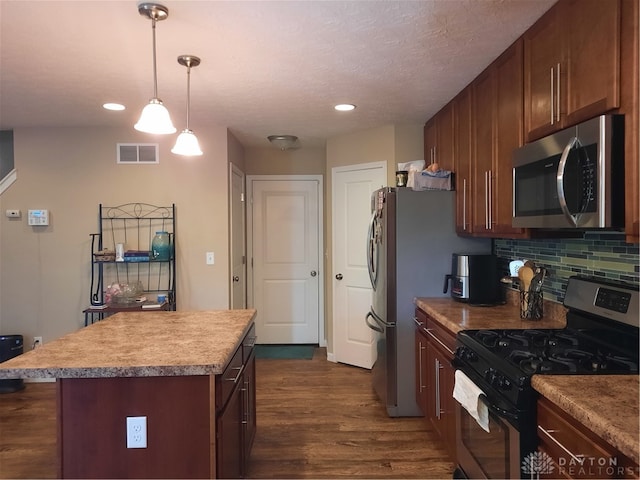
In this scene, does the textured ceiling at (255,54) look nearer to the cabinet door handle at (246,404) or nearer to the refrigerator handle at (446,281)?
the refrigerator handle at (446,281)

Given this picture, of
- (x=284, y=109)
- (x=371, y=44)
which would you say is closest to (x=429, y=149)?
(x=284, y=109)

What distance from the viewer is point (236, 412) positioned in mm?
2023

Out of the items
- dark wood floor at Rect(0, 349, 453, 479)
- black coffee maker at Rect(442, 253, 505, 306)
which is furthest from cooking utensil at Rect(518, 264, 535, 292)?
dark wood floor at Rect(0, 349, 453, 479)

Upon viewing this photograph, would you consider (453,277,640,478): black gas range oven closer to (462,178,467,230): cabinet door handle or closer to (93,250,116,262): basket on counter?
(462,178,467,230): cabinet door handle

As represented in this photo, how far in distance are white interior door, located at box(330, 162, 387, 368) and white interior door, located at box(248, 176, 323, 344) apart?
67 cm

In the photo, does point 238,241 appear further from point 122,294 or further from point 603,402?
point 603,402

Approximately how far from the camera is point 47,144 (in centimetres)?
384

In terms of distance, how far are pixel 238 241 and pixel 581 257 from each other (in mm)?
3269

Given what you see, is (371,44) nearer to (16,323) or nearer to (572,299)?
(572,299)

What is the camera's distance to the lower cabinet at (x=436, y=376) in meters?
2.38

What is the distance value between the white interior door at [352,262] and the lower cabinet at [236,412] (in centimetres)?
180

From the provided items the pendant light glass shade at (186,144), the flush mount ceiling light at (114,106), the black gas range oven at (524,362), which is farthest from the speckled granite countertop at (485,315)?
the flush mount ceiling light at (114,106)

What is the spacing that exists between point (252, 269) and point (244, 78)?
2790 millimetres

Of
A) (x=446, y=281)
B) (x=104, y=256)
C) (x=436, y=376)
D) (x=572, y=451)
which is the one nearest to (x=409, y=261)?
(x=446, y=281)
